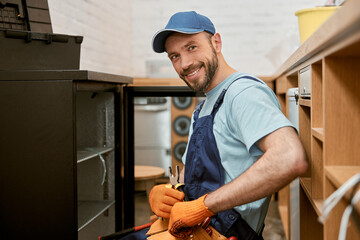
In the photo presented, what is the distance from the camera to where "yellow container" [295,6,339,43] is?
168 cm

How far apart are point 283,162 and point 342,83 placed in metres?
0.30

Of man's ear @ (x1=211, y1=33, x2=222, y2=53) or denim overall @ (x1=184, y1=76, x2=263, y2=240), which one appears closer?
denim overall @ (x1=184, y1=76, x2=263, y2=240)

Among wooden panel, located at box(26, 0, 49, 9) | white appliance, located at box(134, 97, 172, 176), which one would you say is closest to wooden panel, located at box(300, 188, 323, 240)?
wooden panel, located at box(26, 0, 49, 9)

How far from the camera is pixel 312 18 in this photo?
171cm

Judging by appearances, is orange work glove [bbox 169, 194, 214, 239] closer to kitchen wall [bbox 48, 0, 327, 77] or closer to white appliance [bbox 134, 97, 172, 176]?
white appliance [bbox 134, 97, 172, 176]

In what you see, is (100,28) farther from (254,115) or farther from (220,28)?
(254,115)

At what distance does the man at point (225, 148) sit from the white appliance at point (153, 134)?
7.83ft

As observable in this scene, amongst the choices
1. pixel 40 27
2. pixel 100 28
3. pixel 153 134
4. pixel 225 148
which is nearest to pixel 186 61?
pixel 225 148

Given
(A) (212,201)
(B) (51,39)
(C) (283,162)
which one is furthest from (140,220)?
(C) (283,162)

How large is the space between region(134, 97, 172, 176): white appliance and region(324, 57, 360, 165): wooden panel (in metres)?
3.00

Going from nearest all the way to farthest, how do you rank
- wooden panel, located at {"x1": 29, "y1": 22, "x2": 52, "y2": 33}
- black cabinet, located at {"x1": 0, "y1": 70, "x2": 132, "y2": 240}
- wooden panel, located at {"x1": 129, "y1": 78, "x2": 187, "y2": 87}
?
1. black cabinet, located at {"x1": 0, "y1": 70, "x2": 132, "y2": 240}
2. wooden panel, located at {"x1": 29, "y1": 22, "x2": 52, "y2": 33}
3. wooden panel, located at {"x1": 129, "y1": 78, "x2": 187, "y2": 87}

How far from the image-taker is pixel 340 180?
3.08ft

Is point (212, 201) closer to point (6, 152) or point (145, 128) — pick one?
point (6, 152)

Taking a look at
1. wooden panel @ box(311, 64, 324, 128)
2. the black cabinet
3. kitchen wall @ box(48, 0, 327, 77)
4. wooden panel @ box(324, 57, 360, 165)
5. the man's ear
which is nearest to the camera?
wooden panel @ box(324, 57, 360, 165)
